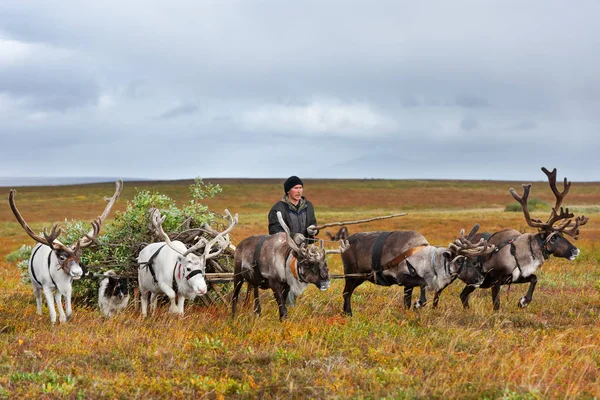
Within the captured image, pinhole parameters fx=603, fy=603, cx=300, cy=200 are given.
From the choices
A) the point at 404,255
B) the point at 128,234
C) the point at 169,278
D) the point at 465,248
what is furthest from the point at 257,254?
the point at 465,248

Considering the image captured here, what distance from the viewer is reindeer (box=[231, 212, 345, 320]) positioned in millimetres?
9562

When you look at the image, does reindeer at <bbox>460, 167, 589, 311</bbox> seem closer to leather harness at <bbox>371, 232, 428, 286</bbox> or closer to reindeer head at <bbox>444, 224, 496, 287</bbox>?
reindeer head at <bbox>444, 224, 496, 287</bbox>

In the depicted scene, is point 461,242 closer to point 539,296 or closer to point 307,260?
point 307,260

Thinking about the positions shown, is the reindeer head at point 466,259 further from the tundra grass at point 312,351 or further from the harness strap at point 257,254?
the harness strap at point 257,254

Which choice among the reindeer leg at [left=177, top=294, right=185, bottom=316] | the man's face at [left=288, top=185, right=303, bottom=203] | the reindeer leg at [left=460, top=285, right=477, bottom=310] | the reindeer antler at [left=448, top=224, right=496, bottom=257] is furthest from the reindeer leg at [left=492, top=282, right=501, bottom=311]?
the reindeer leg at [left=177, top=294, right=185, bottom=316]

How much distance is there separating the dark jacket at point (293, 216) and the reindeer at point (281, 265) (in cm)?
63

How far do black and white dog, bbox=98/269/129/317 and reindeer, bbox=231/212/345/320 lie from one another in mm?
2160

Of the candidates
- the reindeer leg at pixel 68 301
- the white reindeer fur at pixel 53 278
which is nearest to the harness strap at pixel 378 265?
A: the white reindeer fur at pixel 53 278

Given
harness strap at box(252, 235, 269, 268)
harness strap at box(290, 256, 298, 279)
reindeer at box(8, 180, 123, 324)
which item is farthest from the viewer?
harness strap at box(252, 235, 269, 268)

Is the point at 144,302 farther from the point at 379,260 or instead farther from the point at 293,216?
the point at 379,260

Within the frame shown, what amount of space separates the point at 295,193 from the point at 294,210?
334 millimetres

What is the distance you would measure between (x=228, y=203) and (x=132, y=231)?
81506 millimetres

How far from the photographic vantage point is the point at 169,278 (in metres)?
10.6

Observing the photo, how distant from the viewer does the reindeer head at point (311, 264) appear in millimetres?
9484
